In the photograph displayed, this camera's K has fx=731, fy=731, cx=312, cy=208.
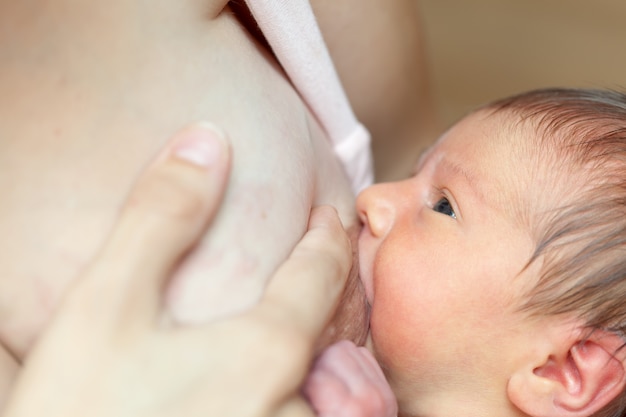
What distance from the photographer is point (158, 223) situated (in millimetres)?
551

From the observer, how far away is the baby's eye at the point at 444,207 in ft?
2.77

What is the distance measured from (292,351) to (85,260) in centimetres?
19

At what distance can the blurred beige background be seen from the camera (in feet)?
5.12

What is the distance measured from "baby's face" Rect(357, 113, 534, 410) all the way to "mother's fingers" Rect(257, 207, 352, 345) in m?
0.13

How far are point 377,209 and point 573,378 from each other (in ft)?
0.92

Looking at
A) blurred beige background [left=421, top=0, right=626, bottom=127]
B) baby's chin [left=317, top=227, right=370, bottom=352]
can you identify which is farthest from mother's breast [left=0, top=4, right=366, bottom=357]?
blurred beige background [left=421, top=0, right=626, bottom=127]

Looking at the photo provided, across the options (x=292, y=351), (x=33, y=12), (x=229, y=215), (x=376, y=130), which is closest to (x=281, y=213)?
(x=229, y=215)

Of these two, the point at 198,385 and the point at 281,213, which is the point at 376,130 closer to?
the point at 281,213

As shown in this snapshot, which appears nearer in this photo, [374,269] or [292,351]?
[292,351]

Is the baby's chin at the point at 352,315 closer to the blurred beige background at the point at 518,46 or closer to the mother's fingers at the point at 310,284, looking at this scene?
the mother's fingers at the point at 310,284

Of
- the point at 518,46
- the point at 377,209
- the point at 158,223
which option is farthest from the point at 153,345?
the point at 518,46

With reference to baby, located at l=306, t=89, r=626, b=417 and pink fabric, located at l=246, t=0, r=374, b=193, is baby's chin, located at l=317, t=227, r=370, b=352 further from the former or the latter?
pink fabric, located at l=246, t=0, r=374, b=193

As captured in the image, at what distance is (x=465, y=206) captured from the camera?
817mm

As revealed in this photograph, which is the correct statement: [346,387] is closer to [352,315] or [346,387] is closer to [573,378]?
[352,315]
